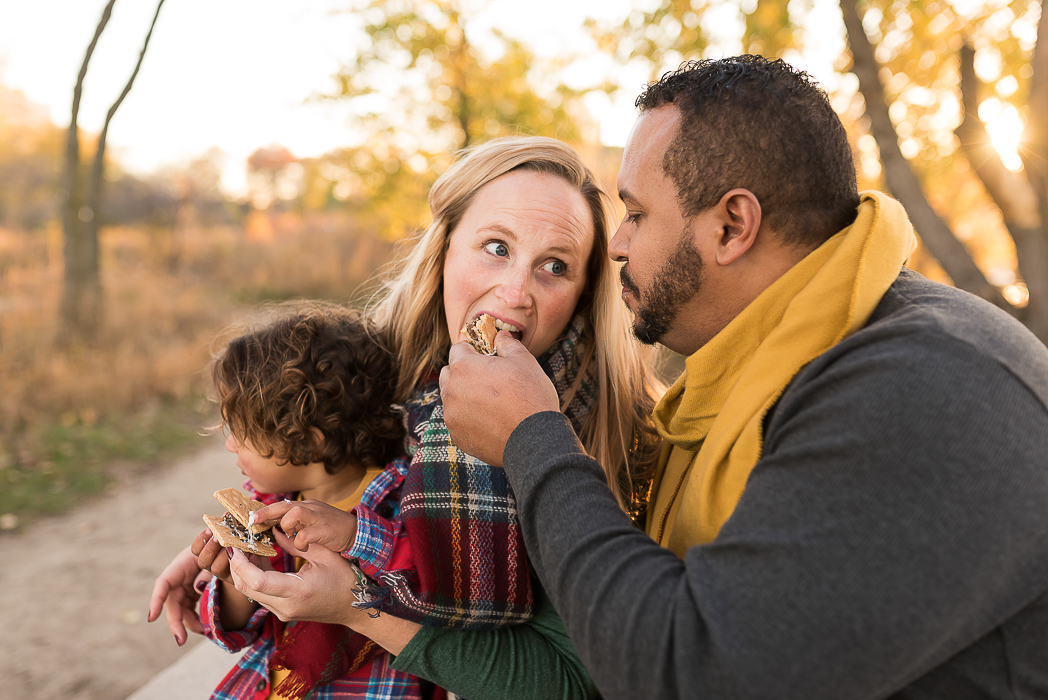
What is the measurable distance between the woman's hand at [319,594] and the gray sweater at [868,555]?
0.78 meters

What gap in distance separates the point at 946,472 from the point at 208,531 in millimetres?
1964

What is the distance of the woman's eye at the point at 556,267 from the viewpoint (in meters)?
2.31

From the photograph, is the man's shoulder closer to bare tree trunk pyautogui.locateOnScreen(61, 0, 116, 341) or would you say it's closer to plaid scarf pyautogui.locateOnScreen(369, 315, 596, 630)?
plaid scarf pyautogui.locateOnScreen(369, 315, 596, 630)

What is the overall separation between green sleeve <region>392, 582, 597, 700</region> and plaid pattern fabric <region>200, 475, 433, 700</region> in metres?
0.31

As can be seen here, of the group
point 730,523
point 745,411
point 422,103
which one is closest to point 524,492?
point 730,523

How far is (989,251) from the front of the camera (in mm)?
20719

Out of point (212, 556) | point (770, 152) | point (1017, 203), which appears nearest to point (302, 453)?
point (212, 556)

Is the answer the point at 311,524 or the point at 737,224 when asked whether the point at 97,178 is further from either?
the point at 737,224

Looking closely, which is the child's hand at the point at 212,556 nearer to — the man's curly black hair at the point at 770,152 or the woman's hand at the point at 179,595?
the woman's hand at the point at 179,595

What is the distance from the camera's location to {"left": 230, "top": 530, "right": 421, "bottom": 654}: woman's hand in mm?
1782

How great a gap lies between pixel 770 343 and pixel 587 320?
3.39 ft

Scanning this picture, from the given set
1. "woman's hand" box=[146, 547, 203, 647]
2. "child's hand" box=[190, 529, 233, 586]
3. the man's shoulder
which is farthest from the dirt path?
the man's shoulder

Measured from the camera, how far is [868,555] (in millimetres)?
1072

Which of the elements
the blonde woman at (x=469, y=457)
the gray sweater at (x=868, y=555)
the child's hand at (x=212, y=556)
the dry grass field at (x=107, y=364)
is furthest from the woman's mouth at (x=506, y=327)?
the dry grass field at (x=107, y=364)
